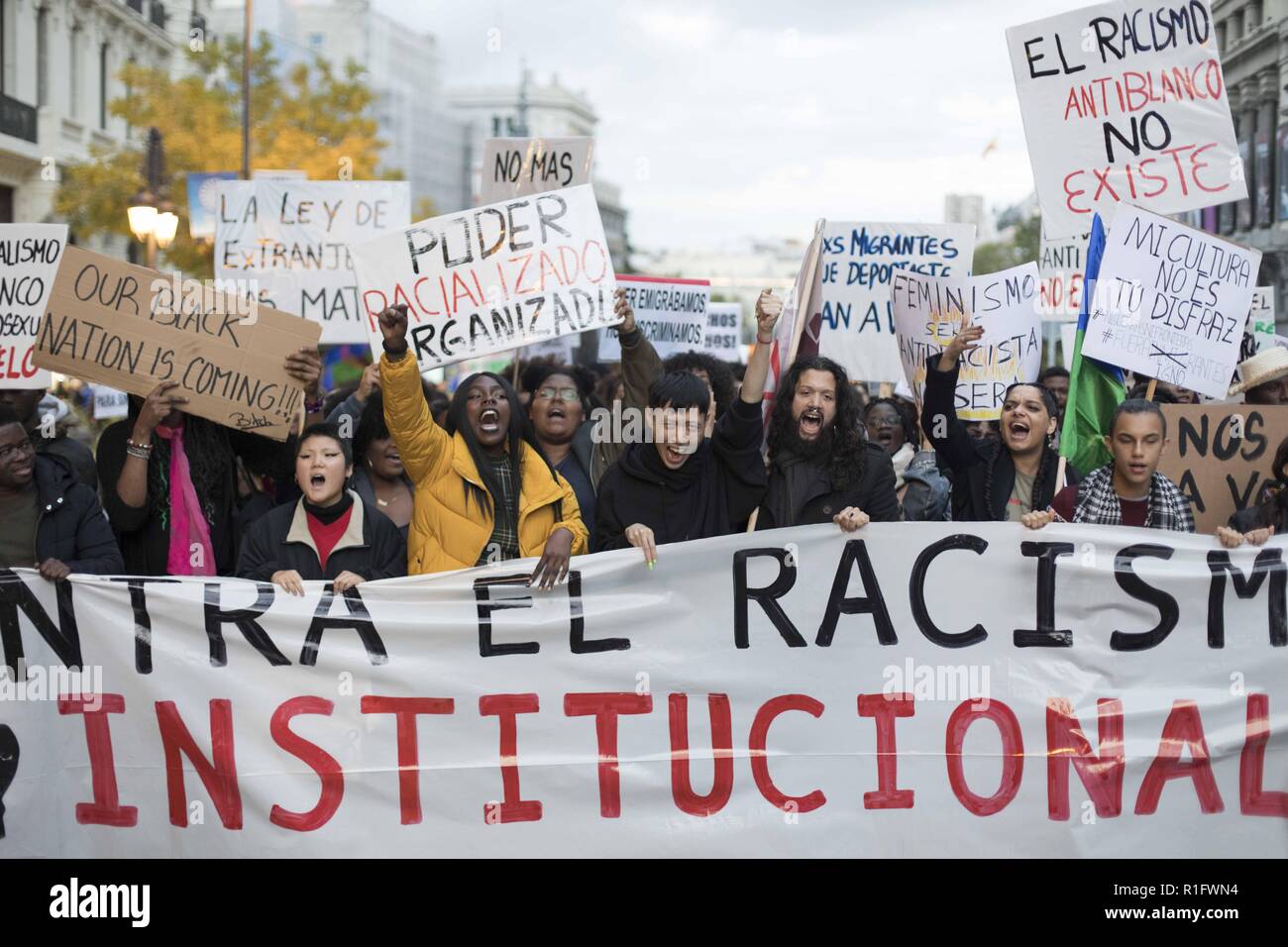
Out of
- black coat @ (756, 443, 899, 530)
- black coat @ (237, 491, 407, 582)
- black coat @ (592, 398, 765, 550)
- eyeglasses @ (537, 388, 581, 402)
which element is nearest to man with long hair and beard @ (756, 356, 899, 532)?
black coat @ (756, 443, 899, 530)

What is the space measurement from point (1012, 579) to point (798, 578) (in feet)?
2.35

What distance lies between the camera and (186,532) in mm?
5316

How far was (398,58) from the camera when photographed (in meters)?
110

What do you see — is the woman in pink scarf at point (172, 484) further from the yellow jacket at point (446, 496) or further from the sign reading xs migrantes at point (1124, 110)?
the sign reading xs migrantes at point (1124, 110)

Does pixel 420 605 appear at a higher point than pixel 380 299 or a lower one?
lower

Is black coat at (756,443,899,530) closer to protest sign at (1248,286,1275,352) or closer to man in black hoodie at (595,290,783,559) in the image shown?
man in black hoodie at (595,290,783,559)

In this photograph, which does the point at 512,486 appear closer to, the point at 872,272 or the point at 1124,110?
the point at 1124,110

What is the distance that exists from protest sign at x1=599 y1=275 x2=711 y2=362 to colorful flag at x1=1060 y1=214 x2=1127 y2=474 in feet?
14.2

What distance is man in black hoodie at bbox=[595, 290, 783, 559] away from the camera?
4.86 metres

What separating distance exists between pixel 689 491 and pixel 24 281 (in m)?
3.51

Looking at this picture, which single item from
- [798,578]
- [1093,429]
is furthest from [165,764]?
[1093,429]

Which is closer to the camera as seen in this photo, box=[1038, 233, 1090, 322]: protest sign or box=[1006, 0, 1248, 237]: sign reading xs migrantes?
box=[1006, 0, 1248, 237]: sign reading xs migrantes

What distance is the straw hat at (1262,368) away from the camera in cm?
689
